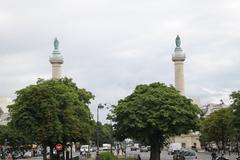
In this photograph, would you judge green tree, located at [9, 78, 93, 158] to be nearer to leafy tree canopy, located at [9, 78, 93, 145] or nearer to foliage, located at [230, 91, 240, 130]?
leafy tree canopy, located at [9, 78, 93, 145]

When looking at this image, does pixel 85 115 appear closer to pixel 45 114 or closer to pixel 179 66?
pixel 45 114

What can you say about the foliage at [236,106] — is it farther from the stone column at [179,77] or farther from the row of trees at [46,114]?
the stone column at [179,77]

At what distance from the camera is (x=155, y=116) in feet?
219

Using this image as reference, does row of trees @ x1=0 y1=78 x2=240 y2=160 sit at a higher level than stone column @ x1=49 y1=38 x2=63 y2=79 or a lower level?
lower

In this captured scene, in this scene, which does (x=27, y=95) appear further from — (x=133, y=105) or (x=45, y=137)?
(x=133, y=105)

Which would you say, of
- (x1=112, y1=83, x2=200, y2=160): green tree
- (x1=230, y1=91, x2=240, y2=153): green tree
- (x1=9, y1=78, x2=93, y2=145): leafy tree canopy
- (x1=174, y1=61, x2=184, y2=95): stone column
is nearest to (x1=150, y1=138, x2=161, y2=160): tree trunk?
(x1=112, y1=83, x2=200, y2=160): green tree

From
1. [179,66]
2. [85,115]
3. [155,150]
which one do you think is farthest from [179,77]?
[85,115]

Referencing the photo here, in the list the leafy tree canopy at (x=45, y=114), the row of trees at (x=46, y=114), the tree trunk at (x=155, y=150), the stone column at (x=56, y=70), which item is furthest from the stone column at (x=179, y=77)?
the leafy tree canopy at (x=45, y=114)

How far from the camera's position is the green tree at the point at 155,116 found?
6719 cm

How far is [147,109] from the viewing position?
6881cm

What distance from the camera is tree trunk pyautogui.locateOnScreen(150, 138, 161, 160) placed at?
68.8 metres

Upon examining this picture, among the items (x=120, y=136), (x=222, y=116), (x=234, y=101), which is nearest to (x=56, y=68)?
(x=222, y=116)

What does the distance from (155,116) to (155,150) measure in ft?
15.9

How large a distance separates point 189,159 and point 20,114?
57.7 ft
